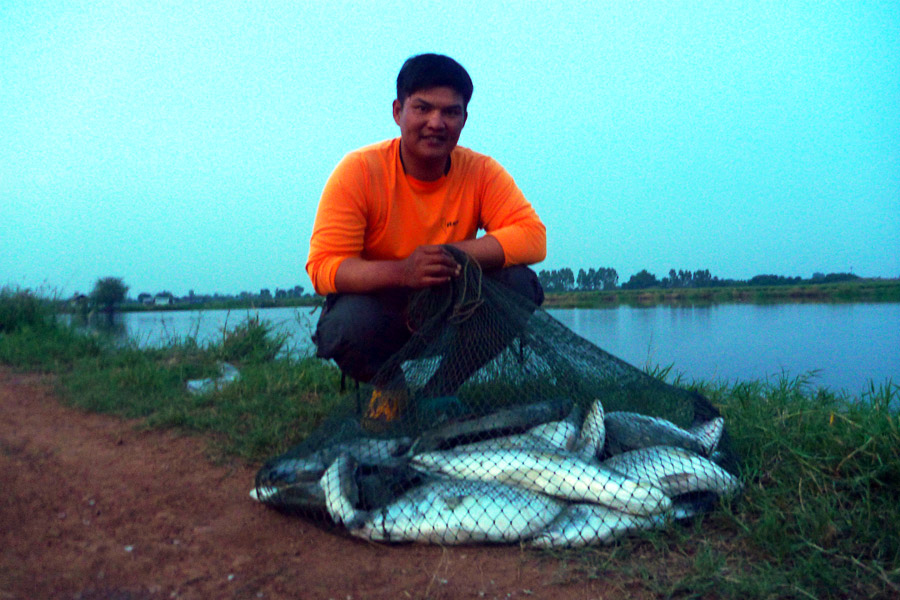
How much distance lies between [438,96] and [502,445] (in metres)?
1.94

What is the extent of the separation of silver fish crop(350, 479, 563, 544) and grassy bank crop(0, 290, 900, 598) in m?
0.17

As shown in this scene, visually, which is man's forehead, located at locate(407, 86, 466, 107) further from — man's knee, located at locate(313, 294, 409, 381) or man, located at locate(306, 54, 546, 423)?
man's knee, located at locate(313, 294, 409, 381)

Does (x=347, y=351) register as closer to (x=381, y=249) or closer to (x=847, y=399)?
(x=381, y=249)

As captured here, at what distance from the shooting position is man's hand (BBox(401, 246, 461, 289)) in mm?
3068

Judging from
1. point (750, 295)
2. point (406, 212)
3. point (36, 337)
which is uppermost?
point (406, 212)

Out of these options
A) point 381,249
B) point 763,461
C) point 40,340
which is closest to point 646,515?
point 763,461

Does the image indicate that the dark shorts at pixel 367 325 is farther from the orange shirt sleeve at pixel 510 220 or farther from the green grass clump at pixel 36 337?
the green grass clump at pixel 36 337

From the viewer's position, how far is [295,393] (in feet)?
15.1

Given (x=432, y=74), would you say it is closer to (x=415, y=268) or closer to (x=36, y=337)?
(x=415, y=268)

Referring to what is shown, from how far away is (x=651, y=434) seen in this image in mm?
2867

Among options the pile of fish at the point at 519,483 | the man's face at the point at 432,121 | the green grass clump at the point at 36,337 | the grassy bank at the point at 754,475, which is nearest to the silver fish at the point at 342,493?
the pile of fish at the point at 519,483

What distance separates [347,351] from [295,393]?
117cm

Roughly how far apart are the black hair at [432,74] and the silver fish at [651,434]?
1997 mm

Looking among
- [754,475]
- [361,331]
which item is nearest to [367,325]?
[361,331]
